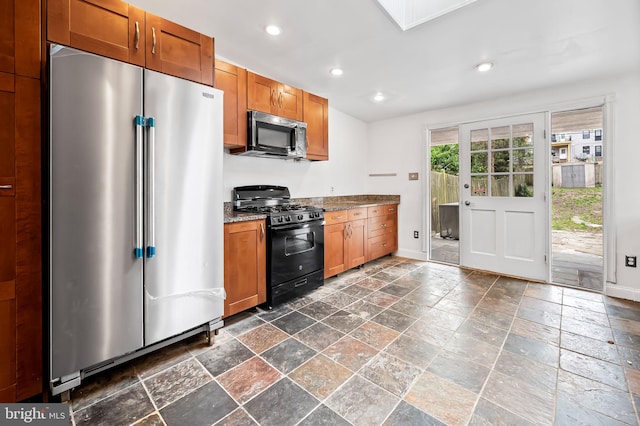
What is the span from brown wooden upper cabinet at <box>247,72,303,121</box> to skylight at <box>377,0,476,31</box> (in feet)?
4.27

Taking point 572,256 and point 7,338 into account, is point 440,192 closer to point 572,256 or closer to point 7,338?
point 572,256

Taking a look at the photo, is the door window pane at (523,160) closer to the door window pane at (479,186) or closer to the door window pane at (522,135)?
the door window pane at (522,135)

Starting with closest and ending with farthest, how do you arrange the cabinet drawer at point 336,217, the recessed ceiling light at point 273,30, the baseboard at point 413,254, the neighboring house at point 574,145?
the recessed ceiling light at point 273,30 < the cabinet drawer at point 336,217 < the baseboard at point 413,254 < the neighboring house at point 574,145

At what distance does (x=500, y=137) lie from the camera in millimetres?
3539

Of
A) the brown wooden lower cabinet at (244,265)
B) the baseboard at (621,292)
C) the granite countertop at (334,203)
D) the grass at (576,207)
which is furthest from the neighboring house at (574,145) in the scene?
the brown wooden lower cabinet at (244,265)

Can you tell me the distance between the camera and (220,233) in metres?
1.93

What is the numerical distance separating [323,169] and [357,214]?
2.99 ft

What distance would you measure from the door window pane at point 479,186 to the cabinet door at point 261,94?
281 centimetres

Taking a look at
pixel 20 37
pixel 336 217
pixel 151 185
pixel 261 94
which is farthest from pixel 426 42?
pixel 20 37

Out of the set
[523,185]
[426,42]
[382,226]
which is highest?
[426,42]

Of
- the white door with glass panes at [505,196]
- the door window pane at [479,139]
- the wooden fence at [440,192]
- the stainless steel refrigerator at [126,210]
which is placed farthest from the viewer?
the wooden fence at [440,192]

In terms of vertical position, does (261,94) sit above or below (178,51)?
above

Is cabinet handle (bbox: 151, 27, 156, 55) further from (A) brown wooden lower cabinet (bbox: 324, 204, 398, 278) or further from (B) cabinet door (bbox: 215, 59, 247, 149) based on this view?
(A) brown wooden lower cabinet (bbox: 324, 204, 398, 278)

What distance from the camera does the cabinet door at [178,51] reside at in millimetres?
1691
